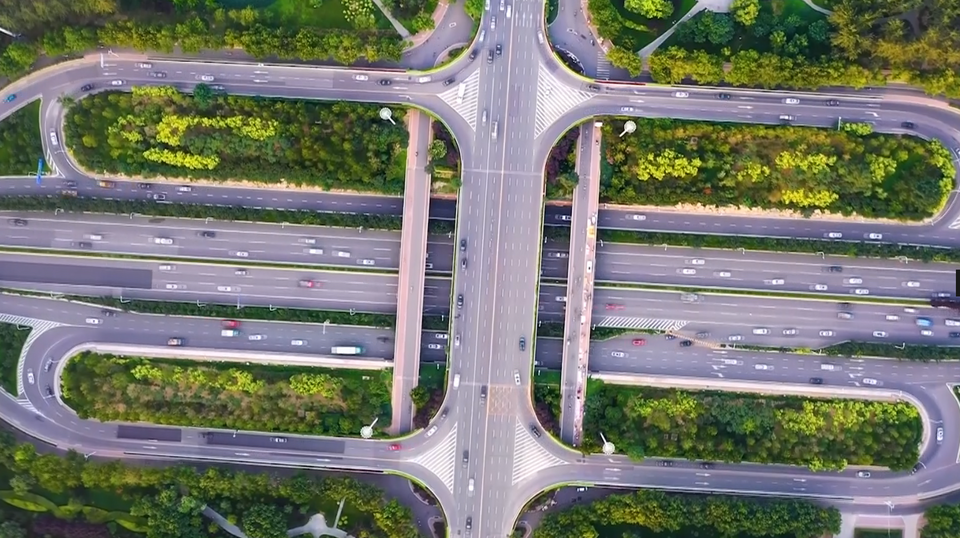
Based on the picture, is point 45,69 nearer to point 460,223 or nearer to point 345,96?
point 345,96

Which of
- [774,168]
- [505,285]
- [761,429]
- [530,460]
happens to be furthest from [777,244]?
[530,460]

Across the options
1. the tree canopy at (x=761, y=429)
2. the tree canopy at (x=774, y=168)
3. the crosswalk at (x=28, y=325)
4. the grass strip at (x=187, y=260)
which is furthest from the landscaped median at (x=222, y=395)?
the tree canopy at (x=774, y=168)

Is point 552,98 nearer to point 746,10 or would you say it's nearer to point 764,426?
point 746,10

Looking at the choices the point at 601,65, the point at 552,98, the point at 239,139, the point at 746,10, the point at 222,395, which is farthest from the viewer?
the point at 601,65

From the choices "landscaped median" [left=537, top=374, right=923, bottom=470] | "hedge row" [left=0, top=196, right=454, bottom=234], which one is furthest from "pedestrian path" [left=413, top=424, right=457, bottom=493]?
"hedge row" [left=0, top=196, right=454, bottom=234]

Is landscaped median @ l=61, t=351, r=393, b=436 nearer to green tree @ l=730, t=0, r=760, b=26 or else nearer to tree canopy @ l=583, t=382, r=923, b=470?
tree canopy @ l=583, t=382, r=923, b=470

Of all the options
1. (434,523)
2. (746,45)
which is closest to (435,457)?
(434,523)

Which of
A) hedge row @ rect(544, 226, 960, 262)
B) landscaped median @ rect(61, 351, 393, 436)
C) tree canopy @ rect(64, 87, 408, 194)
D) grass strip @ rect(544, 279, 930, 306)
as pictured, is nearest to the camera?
tree canopy @ rect(64, 87, 408, 194)
